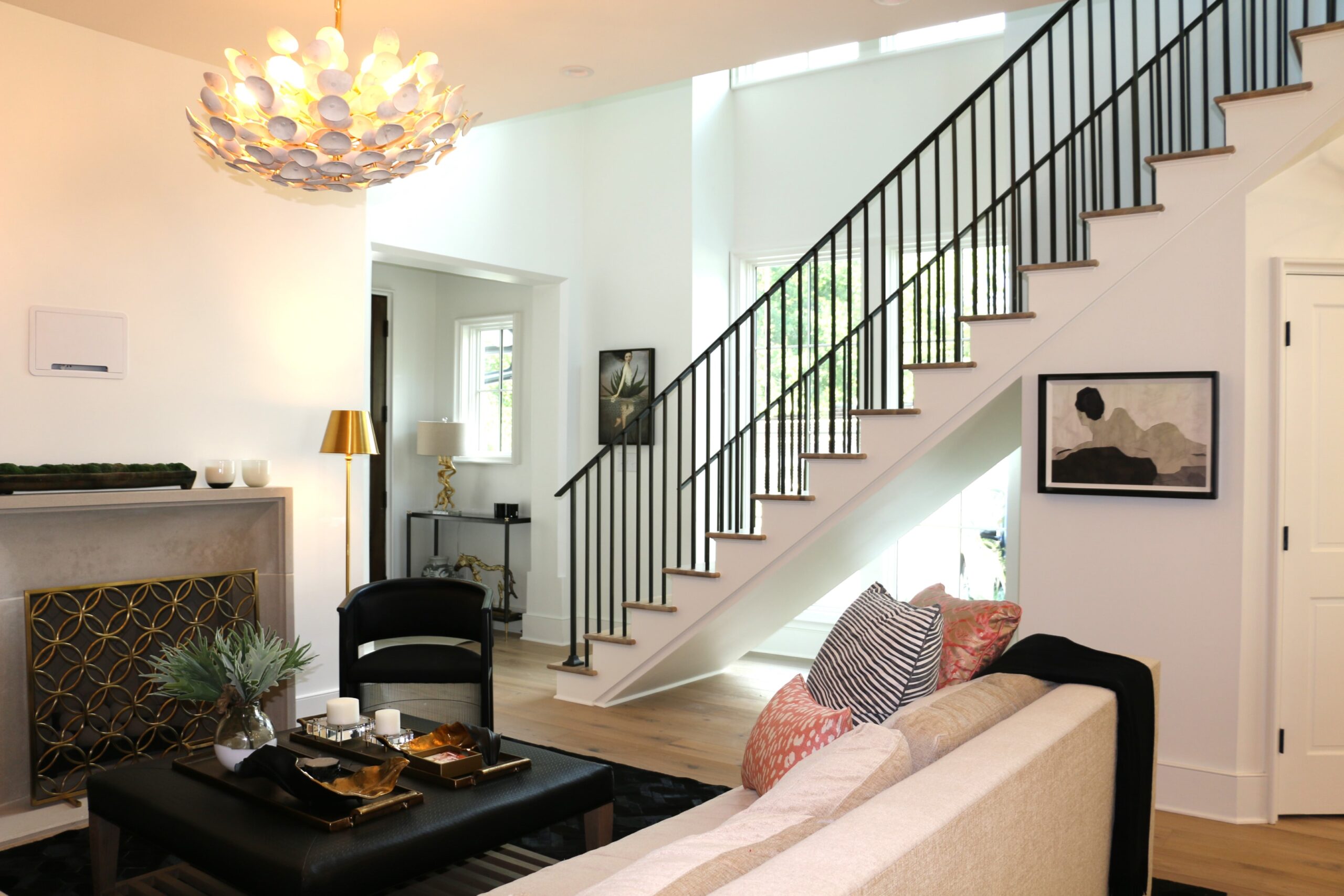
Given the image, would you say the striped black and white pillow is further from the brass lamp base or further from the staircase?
the brass lamp base

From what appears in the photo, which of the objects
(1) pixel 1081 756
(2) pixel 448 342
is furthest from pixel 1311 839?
(2) pixel 448 342

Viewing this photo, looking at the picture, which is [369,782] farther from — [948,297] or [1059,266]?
[948,297]

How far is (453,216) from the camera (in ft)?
19.9

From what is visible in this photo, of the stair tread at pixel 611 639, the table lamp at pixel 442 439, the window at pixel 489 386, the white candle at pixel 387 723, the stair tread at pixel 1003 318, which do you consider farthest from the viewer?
the window at pixel 489 386

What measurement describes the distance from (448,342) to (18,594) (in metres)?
4.54

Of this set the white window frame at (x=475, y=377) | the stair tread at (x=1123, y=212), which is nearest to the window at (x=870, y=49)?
the stair tread at (x=1123, y=212)

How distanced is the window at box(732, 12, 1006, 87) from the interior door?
114 inches

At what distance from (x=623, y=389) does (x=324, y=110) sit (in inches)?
174

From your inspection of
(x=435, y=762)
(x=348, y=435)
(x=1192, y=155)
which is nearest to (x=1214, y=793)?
(x=1192, y=155)

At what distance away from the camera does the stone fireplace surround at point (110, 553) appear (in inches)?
147

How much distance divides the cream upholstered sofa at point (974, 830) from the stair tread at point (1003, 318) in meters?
1.73

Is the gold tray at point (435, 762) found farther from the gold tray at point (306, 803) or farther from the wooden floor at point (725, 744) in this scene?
the wooden floor at point (725, 744)

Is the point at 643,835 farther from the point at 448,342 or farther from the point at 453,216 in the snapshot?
the point at 448,342

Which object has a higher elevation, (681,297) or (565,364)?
(681,297)
